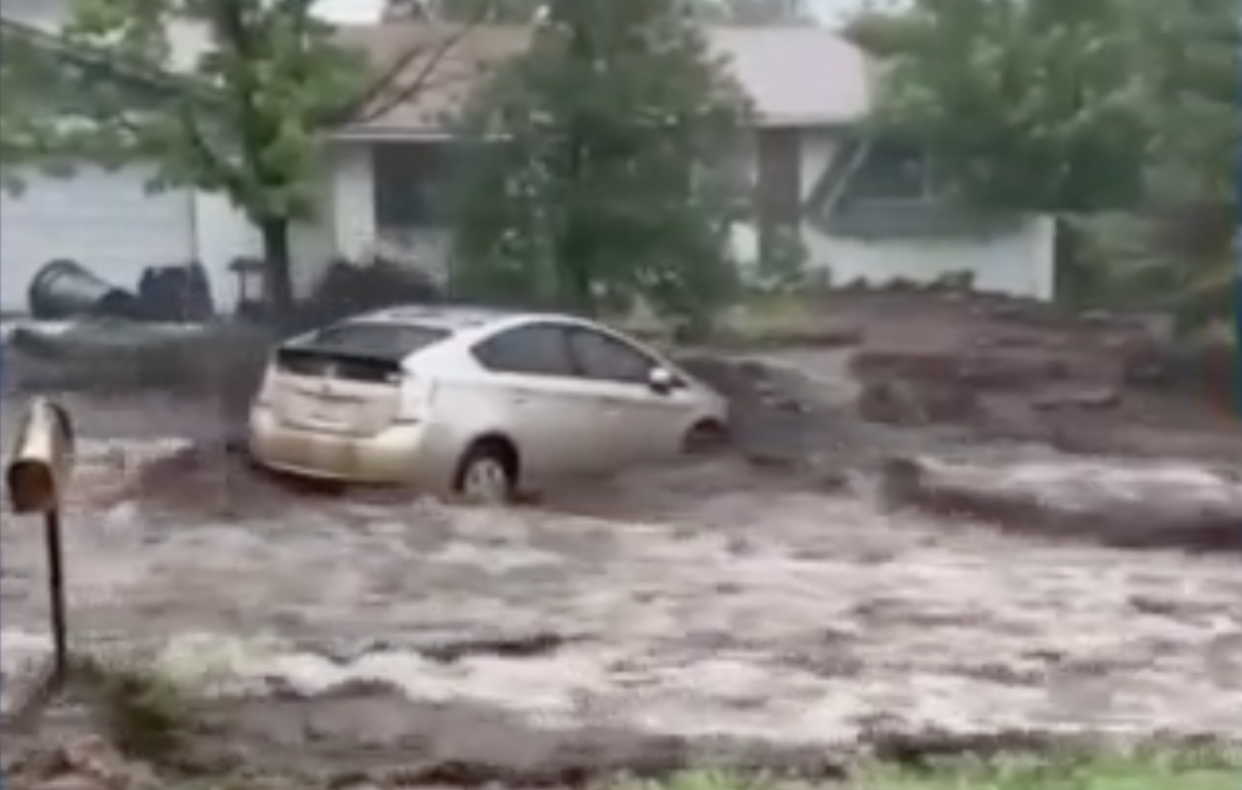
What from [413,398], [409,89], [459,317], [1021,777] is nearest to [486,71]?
[409,89]

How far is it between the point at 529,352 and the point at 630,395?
0.40 feet

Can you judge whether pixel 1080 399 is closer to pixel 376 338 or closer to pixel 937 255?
pixel 937 255

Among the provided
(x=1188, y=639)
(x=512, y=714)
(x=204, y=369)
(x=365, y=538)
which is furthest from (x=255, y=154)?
(x=1188, y=639)

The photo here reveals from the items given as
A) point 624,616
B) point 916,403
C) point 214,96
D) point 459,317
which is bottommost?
point 624,616

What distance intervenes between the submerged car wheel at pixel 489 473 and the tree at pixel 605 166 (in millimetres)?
175

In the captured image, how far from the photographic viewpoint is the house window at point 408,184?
2.71 meters

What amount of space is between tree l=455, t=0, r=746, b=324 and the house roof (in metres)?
0.02

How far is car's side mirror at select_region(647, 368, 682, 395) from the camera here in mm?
2744

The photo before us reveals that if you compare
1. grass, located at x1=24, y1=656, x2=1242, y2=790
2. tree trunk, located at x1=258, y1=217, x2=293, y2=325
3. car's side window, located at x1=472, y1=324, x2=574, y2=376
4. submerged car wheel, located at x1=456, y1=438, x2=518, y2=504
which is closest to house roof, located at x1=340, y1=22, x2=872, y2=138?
tree trunk, located at x1=258, y1=217, x2=293, y2=325

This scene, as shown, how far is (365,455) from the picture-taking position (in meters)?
2.76

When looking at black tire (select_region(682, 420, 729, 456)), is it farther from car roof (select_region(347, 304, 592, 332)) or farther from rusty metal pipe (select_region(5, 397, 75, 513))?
rusty metal pipe (select_region(5, 397, 75, 513))

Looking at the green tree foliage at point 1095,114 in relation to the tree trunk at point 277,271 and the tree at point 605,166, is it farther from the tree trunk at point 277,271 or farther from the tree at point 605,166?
the tree trunk at point 277,271

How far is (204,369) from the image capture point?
273 cm

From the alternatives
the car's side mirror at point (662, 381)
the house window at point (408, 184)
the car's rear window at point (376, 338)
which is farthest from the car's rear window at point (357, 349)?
the car's side mirror at point (662, 381)
